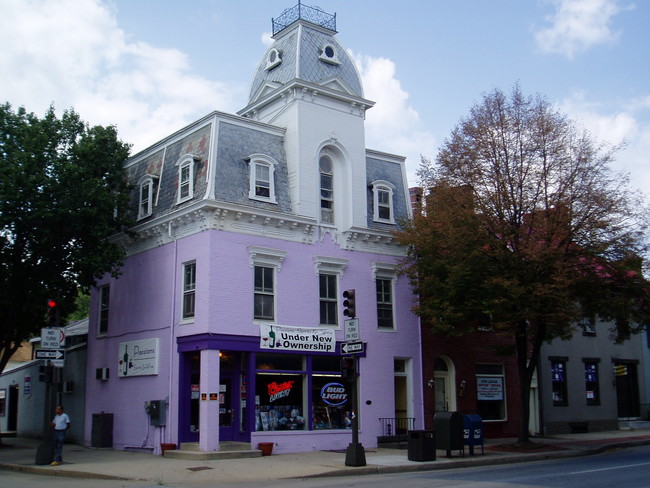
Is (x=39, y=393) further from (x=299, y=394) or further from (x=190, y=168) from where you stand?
(x=190, y=168)

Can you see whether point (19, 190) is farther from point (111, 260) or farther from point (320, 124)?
point (320, 124)

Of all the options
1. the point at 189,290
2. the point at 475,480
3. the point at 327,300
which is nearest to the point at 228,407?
the point at 189,290

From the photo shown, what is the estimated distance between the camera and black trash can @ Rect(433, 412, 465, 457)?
68.6 ft

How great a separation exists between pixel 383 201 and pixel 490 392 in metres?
A: 9.20

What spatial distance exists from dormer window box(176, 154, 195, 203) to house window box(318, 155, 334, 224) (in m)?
4.92

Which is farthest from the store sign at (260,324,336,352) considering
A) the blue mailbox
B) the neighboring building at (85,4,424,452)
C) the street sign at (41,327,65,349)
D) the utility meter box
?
the street sign at (41,327,65,349)

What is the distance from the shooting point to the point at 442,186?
24.5 m

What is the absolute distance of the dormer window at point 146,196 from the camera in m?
26.2

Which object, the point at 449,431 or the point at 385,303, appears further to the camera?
the point at 385,303

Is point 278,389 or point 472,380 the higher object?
point 472,380

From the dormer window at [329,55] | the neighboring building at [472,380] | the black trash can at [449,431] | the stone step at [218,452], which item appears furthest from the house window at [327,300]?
the dormer window at [329,55]

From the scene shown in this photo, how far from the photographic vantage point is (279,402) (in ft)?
78.4

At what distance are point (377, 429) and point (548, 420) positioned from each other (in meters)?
10.6

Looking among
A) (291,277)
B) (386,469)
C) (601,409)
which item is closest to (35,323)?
(291,277)
